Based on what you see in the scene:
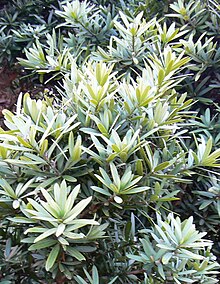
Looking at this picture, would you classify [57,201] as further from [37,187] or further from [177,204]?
[177,204]

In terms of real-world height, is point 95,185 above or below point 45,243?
above

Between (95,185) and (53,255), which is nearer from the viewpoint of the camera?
(53,255)

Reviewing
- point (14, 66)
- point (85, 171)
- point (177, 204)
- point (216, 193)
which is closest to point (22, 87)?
point (14, 66)

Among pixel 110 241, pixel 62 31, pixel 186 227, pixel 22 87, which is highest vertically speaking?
pixel 62 31

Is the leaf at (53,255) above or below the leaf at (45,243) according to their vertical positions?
below

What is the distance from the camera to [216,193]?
1369 millimetres

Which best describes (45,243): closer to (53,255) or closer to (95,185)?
(53,255)

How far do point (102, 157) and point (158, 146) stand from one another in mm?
243

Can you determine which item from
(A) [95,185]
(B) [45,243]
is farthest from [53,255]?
(A) [95,185]

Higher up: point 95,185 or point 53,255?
point 95,185

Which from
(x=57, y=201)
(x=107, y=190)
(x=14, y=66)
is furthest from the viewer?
(x=14, y=66)

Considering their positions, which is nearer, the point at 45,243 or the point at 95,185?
the point at 45,243

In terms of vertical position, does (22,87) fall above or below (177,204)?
above

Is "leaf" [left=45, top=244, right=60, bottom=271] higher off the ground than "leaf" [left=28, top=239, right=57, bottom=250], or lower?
lower
